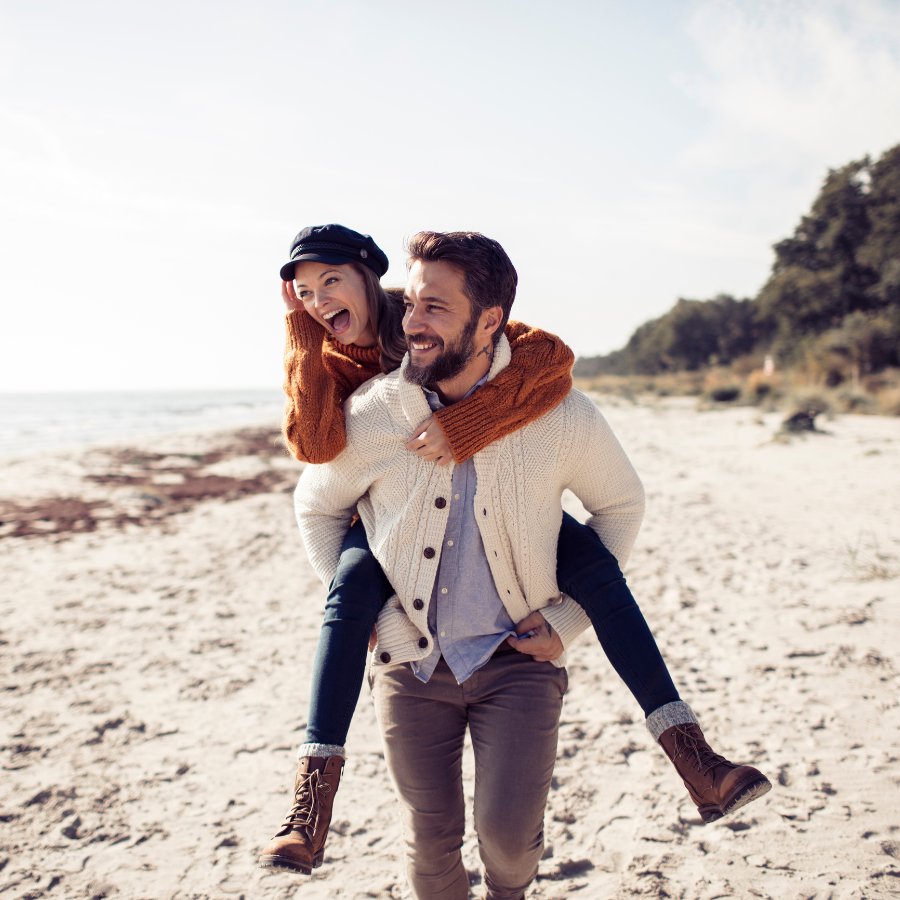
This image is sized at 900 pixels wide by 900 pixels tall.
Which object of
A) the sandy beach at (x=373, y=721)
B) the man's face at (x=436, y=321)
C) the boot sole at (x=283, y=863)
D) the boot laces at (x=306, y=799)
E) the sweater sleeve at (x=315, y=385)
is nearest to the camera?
the boot sole at (x=283, y=863)

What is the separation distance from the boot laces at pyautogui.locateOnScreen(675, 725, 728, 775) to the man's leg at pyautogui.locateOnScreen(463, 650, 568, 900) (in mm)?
379

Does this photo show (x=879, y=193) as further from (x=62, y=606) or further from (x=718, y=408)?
(x=62, y=606)

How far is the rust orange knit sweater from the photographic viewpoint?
202 cm

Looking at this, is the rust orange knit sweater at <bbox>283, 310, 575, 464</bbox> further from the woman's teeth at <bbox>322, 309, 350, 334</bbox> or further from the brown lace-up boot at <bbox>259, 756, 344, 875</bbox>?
the brown lace-up boot at <bbox>259, 756, 344, 875</bbox>

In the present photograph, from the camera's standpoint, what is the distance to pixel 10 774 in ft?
11.8

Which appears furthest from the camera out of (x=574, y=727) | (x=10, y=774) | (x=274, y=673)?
(x=274, y=673)

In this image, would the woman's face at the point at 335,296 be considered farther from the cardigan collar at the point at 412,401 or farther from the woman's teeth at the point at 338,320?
the cardigan collar at the point at 412,401

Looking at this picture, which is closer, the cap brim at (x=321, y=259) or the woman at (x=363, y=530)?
the woman at (x=363, y=530)

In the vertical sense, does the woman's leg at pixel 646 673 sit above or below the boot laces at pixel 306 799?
above

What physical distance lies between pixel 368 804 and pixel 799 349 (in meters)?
33.4

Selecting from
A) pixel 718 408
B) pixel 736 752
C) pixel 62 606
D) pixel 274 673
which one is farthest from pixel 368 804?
pixel 718 408

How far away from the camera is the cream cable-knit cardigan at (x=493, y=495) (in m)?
2.08

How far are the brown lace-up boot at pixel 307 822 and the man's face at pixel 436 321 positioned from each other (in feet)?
3.99

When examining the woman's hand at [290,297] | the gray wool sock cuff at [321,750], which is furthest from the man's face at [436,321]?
the gray wool sock cuff at [321,750]
